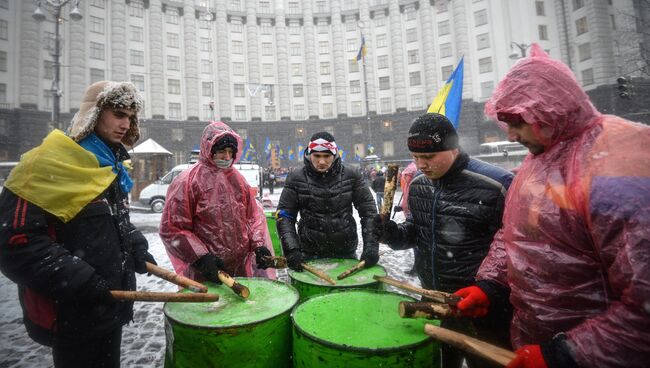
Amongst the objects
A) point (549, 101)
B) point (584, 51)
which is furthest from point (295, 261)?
point (584, 51)

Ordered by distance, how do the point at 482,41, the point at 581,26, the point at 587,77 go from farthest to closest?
the point at 482,41
the point at 581,26
the point at 587,77

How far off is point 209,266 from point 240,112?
38.2 meters

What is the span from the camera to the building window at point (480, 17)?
3444 centimetres

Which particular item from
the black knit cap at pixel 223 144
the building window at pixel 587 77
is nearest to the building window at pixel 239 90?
the building window at pixel 587 77

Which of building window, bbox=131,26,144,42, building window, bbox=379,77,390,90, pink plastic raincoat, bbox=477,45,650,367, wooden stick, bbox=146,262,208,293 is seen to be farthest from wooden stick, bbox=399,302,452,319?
building window, bbox=131,26,144,42

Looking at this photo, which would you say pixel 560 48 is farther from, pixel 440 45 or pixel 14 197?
pixel 14 197

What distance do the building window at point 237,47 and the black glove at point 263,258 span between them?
4043 cm

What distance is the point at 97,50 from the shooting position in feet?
104

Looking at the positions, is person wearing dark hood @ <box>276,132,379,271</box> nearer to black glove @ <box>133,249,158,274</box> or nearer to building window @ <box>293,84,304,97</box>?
black glove @ <box>133,249,158,274</box>

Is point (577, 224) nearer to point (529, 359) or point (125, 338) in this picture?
point (529, 359)

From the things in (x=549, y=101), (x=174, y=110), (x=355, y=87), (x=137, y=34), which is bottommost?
A: (x=549, y=101)

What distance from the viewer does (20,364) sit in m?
3.14

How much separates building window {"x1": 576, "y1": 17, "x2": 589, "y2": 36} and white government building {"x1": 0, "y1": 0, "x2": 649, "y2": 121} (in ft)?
0.60

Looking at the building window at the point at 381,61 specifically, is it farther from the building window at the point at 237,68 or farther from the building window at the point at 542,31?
the building window at the point at 237,68
